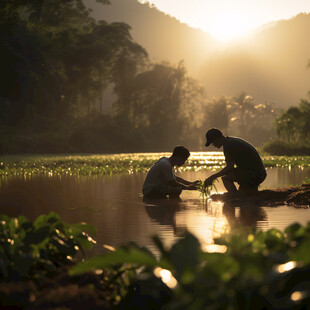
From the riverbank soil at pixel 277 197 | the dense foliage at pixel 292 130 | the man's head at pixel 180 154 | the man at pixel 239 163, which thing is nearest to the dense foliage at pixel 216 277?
the riverbank soil at pixel 277 197

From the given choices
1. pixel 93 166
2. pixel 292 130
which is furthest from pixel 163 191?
pixel 292 130

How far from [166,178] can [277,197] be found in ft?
7.10

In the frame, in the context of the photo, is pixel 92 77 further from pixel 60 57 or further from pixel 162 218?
pixel 162 218

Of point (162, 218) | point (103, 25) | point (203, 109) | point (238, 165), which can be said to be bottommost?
point (162, 218)

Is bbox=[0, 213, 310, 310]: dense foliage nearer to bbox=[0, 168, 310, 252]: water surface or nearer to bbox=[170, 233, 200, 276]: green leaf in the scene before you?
bbox=[170, 233, 200, 276]: green leaf

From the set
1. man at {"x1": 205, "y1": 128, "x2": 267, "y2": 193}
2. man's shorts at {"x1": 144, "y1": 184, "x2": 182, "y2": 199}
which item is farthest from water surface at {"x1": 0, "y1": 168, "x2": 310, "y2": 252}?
man at {"x1": 205, "y1": 128, "x2": 267, "y2": 193}

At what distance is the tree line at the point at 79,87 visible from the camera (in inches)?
1622

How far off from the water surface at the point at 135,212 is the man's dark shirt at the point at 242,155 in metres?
0.95

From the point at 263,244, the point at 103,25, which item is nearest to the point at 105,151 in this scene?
the point at 103,25

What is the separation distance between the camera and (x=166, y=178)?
12.2 m

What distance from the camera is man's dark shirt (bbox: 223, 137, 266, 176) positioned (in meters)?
11.9

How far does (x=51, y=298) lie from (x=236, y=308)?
0.80m

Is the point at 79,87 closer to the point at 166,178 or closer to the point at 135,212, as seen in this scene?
the point at 166,178

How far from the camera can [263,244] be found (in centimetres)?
333
